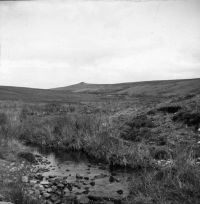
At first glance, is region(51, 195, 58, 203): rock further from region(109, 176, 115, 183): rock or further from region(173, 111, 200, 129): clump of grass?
region(173, 111, 200, 129): clump of grass

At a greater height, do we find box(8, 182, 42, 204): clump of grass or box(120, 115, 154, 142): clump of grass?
box(120, 115, 154, 142): clump of grass

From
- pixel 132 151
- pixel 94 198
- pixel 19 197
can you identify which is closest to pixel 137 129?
pixel 132 151

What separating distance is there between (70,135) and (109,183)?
5.62 m

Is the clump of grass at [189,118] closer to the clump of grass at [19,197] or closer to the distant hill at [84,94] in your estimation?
the clump of grass at [19,197]

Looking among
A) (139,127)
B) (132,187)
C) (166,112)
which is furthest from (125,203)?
(166,112)

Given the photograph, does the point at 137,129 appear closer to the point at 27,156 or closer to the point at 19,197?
the point at 27,156

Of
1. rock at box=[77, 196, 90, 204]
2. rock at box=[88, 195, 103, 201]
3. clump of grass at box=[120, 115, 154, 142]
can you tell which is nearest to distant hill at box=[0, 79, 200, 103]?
clump of grass at box=[120, 115, 154, 142]

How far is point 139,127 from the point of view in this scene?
50.9ft

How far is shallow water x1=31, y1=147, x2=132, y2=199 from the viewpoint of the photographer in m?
7.60

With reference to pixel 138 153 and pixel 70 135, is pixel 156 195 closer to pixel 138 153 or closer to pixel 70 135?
pixel 138 153

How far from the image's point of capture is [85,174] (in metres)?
9.39

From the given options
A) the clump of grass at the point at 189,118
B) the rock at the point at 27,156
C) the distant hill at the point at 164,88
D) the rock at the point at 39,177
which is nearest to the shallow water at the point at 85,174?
the rock at the point at 39,177

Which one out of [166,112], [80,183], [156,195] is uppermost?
[166,112]

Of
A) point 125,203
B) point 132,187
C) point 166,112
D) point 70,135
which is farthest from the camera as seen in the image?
point 166,112
